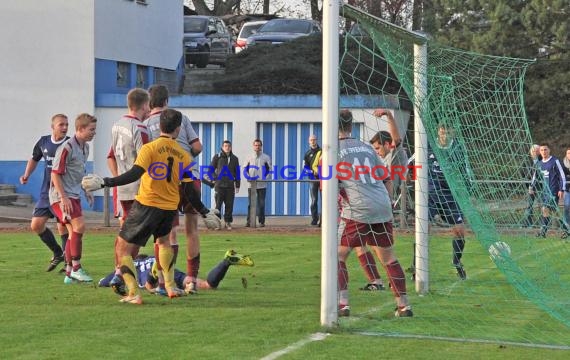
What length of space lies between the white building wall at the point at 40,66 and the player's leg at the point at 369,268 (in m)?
19.4

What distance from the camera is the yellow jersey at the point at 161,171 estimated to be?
32.8ft

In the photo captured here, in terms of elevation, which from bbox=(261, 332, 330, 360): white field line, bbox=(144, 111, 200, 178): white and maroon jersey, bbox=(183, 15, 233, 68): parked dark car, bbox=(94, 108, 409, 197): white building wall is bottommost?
bbox=(261, 332, 330, 360): white field line

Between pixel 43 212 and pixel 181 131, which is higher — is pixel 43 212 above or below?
below

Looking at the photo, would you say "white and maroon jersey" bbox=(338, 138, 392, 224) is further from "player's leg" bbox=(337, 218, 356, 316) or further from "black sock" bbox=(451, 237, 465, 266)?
"black sock" bbox=(451, 237, 465, 266)

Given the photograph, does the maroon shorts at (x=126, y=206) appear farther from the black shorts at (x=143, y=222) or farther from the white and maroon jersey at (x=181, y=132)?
the black shorts at (x=143, y=222)

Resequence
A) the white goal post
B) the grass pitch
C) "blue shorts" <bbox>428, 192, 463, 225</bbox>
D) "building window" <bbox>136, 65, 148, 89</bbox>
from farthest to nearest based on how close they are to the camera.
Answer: "building window" <bbox>136, 65, 148, 89</bbox> < "blue shorts" <bbox>428, 192, 463, 225</bbox> < the white goal post < the grass pitch

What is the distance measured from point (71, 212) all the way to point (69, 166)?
532mm

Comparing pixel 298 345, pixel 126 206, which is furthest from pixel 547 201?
pixel 298 345

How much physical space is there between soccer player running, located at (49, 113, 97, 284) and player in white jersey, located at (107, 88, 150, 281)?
120 cm

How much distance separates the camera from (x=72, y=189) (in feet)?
40.7

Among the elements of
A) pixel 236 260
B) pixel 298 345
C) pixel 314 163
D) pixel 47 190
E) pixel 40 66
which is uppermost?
pixel 40 66

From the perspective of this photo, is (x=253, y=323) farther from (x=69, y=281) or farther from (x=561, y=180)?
(x=561, y=180)

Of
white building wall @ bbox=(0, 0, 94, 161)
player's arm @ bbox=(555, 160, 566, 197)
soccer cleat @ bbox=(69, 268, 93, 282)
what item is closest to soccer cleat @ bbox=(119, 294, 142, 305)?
soccer cleat @ bbox=(69, 268, 93, 282)

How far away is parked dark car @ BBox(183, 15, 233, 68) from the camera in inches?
1700
